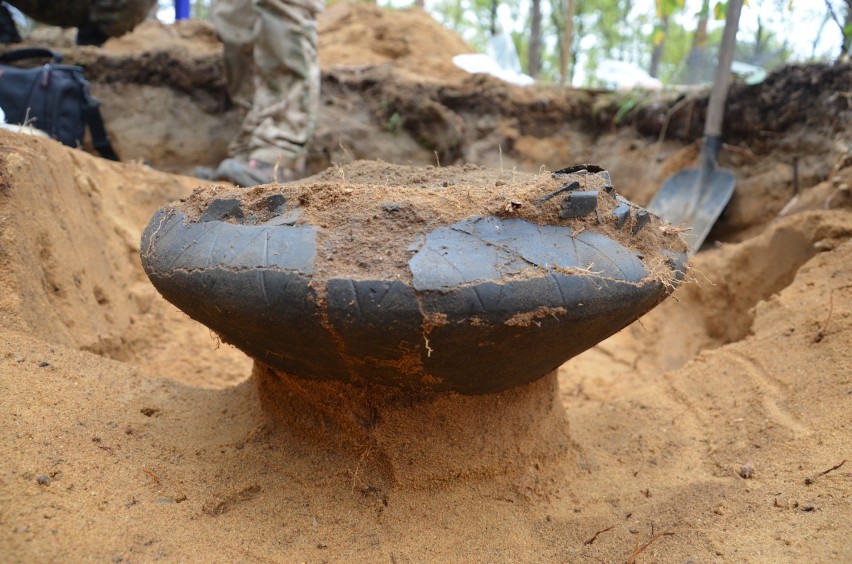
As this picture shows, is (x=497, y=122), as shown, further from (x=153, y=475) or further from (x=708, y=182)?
(x=153, y=475)

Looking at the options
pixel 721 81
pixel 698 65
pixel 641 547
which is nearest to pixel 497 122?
pixel 721 81

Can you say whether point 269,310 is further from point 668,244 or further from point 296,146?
point 296,146

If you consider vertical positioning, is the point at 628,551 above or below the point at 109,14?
below

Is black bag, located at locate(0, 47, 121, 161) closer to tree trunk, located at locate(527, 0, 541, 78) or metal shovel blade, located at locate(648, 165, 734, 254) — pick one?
metal shovel blade, located at locate(648, 165, 734, 254)

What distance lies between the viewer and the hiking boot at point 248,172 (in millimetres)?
3826

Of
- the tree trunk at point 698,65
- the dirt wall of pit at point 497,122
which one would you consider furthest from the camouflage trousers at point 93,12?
the tree trunk at point 698,65

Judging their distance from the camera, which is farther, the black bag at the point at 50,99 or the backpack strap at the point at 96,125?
the backpack strap at the point at 96,125

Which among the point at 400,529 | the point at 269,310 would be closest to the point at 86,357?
the point at 269,310

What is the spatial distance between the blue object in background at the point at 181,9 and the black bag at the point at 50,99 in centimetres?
506

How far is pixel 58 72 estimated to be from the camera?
335 centimetres

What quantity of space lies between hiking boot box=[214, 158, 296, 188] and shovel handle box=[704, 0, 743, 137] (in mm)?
3380

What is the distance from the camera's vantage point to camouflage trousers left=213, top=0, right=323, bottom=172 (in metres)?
4.03

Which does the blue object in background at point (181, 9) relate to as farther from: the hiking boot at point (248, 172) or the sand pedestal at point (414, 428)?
the sand pedestal at point (414, 428)

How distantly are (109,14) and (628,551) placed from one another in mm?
5306
